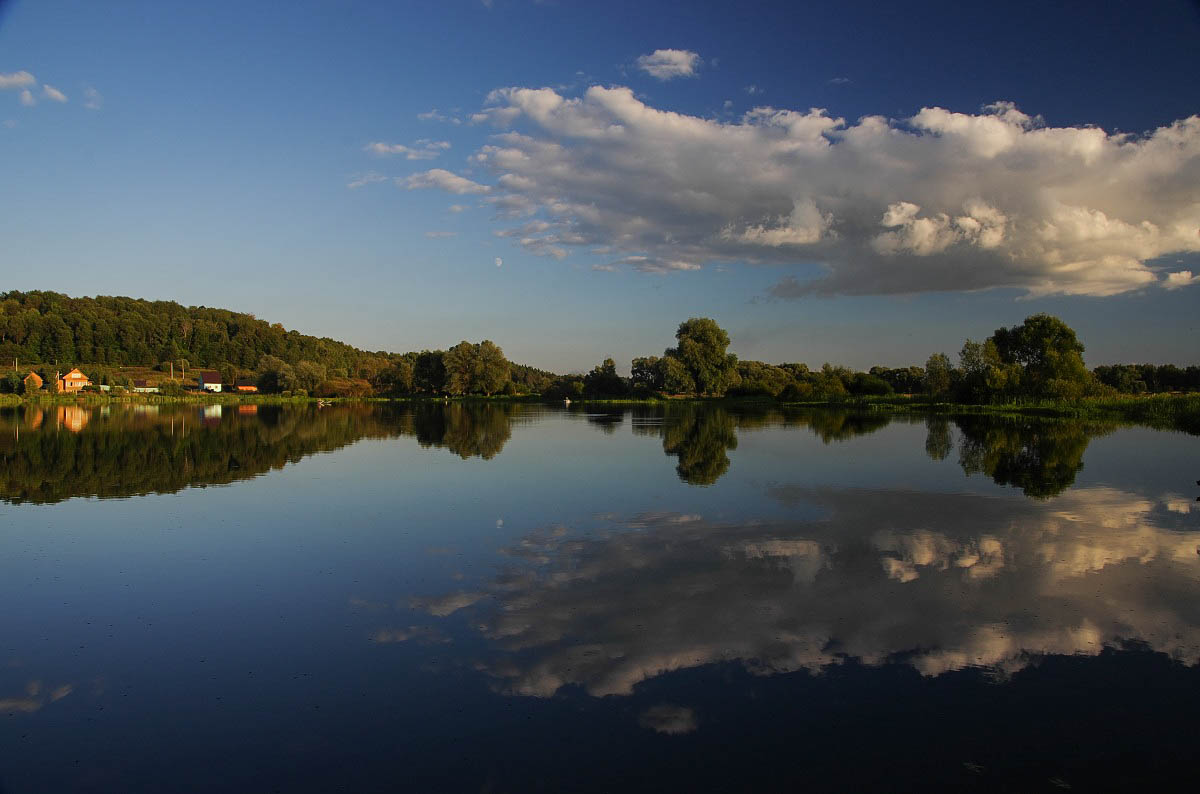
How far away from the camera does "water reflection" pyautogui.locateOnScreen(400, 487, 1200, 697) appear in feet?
23.7

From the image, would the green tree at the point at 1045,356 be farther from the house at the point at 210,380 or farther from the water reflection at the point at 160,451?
the house at the point at 210,380

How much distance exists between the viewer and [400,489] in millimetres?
18469

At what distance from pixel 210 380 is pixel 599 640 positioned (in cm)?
15912

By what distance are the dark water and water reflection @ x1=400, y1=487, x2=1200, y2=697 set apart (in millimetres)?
56

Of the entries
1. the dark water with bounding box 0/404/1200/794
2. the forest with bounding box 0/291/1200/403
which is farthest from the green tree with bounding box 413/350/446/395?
the dark water with bounding box 0/404/1200/794

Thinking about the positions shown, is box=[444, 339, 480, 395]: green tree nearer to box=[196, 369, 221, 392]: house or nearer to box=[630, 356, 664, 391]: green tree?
box=[630, 356, 664, 391]: green tree

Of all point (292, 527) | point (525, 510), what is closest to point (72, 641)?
point (292, 527)

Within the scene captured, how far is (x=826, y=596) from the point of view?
9.12 m

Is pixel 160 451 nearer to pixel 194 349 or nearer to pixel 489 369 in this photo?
pixel 489 369

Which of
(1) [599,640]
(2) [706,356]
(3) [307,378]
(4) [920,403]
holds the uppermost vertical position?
(2) [706,356]

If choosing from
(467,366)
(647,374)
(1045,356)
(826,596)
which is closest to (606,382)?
(647,374)

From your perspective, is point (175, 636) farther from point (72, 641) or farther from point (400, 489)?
point (400, 489)

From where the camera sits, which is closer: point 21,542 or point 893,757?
point 893,757

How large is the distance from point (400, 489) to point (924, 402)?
249 ft
